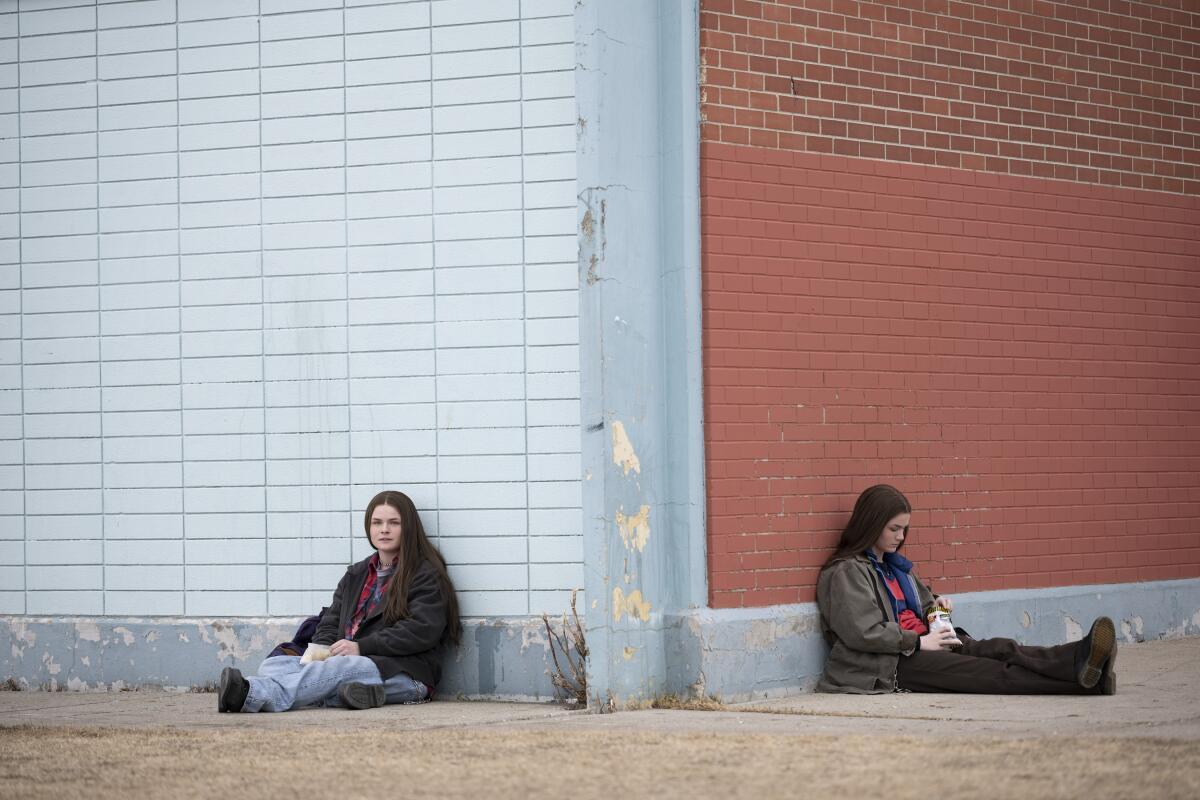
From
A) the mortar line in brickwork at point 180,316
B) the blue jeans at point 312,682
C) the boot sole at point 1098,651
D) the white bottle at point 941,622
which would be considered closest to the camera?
the boot sole at point 1098,651

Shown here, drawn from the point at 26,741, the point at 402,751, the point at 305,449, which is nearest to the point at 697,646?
the point at 402,751

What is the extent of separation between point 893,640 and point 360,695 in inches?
105

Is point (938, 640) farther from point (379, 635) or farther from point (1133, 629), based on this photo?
point (379, 635)

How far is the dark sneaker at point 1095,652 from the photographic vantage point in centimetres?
722

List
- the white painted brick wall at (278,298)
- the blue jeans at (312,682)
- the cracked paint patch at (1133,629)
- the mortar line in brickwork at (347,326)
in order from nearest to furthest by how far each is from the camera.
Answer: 1. the blue jeans at (312,682)
2. the white painted brick wall at (278,298)
3. the mortar line in brickwork at (347,326)
4. the cracked paint patch at (1133,629)

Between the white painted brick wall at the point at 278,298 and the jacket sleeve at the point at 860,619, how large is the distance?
134 cm

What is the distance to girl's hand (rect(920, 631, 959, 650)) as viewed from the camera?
777 cm

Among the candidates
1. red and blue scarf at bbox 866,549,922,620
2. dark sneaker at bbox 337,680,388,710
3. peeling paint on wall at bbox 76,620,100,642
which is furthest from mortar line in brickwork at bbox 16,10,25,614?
red and blue scarf at bbox 866,549,922,620

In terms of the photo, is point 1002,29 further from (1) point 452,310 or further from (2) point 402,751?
(2) point 402,751

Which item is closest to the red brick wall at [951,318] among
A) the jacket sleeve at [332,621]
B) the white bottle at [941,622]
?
the white bottle at [941,622]

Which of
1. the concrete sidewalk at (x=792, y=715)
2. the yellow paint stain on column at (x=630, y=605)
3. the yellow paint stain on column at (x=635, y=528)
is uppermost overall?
the yellow paint stain on column at (x=635, y=528)

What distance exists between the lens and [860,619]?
25.3 feet

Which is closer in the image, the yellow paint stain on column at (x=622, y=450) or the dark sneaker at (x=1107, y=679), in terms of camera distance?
the dark sneaker at (x=1107, y=679)

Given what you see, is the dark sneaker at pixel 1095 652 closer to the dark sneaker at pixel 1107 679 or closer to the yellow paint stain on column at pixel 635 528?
the dark sneaker at pixel 1107 679
